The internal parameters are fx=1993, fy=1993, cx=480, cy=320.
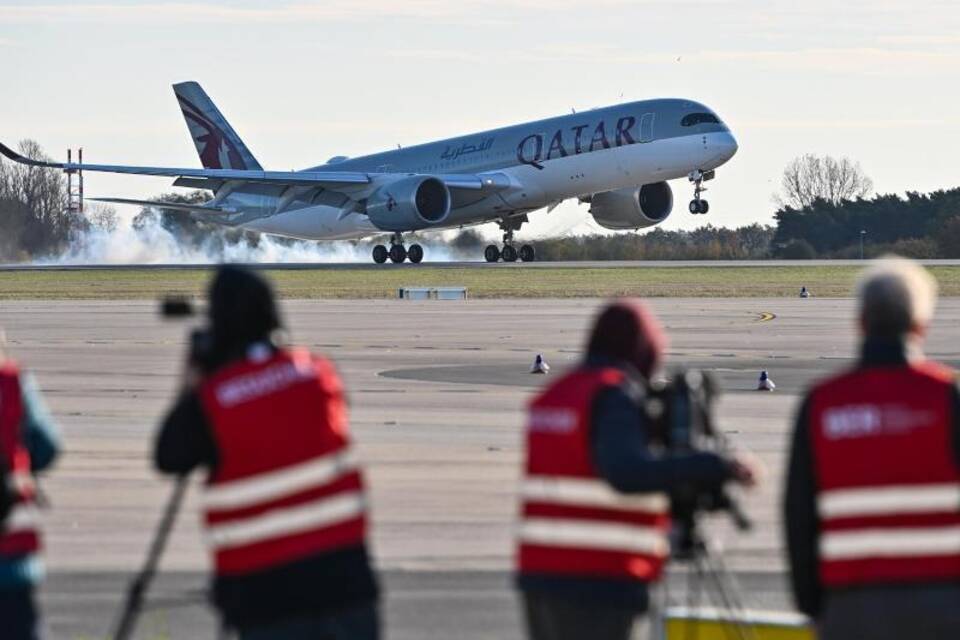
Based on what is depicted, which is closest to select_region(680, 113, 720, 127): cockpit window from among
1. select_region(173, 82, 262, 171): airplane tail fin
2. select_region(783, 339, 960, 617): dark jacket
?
select_region(173, 82, 262, 171): airplane tail fin

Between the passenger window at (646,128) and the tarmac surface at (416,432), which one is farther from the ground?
the passenger window at (646,128)

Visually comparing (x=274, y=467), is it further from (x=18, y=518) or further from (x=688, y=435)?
(x=688, y=435)

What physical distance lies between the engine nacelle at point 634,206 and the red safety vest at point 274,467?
54573 millimetres

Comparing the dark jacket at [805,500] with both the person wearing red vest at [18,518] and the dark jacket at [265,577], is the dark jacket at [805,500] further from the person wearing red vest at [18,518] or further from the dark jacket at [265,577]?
the person wearing red vest at [18,518]

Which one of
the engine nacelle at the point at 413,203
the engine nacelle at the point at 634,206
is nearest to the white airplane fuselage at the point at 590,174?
the engine nacelle at the point at 413,203

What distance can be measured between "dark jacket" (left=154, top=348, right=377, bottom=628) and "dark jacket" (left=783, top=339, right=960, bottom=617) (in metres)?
1.26

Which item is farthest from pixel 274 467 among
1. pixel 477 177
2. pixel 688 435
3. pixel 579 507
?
pixel 477 177

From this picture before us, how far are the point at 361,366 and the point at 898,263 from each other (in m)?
17.2

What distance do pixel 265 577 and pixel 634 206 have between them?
55234 millimetres

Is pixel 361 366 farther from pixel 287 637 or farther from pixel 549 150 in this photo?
pixel 549 150

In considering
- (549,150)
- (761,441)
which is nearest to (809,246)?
(549,150)

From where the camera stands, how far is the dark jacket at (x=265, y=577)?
228 inches

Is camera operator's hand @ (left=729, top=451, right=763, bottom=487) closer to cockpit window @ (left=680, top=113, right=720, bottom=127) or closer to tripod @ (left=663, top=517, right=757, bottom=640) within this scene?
tripod @ (left=663, top=517, right=757, bottom=640)

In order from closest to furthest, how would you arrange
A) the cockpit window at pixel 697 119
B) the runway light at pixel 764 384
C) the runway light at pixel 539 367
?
the runway light at pixel 764 384 → the runway light at pixel 539 367 → the cockpit window at pixel 697 119
